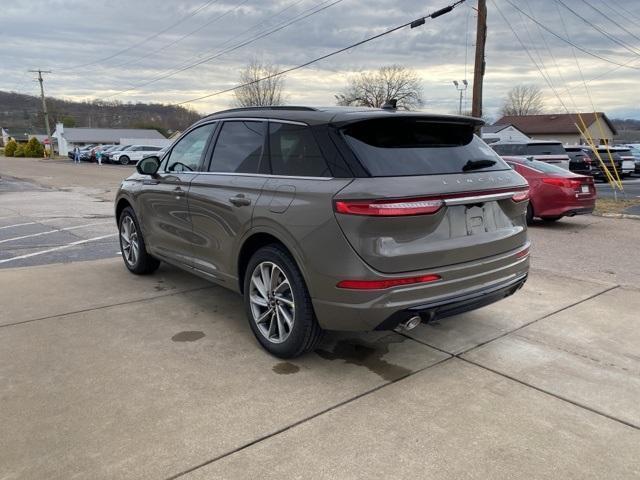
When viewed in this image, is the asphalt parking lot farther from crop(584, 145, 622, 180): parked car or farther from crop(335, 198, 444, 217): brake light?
crop(584, 145, 622, 180): parked car

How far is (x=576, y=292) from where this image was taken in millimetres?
5434

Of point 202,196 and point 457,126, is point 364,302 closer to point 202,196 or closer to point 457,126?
point 457,126

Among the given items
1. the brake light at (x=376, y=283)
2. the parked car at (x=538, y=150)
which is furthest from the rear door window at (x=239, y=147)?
the parked car at (x=538, y=150)

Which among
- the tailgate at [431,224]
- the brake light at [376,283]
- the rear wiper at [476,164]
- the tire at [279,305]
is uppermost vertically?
the rear wiper at [476,164]

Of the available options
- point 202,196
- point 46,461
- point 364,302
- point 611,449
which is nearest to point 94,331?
point 202,196

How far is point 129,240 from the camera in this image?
6137 millimetres

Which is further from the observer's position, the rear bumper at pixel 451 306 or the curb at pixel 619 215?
the curb at pixel 619 215

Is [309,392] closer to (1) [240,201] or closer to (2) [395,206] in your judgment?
(2) [395,206]

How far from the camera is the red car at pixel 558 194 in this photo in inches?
385

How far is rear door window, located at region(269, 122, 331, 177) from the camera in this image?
3428mm

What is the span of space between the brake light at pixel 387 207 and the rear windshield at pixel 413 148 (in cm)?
23

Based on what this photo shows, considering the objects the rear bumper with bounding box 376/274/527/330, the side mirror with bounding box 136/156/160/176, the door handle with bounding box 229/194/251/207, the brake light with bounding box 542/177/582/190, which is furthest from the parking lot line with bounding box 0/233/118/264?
the brake light with bounding box 542/177/582/190

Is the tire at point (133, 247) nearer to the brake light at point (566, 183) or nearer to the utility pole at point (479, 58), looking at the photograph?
the brake light at point (566, 183)

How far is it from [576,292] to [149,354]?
4.30 m
